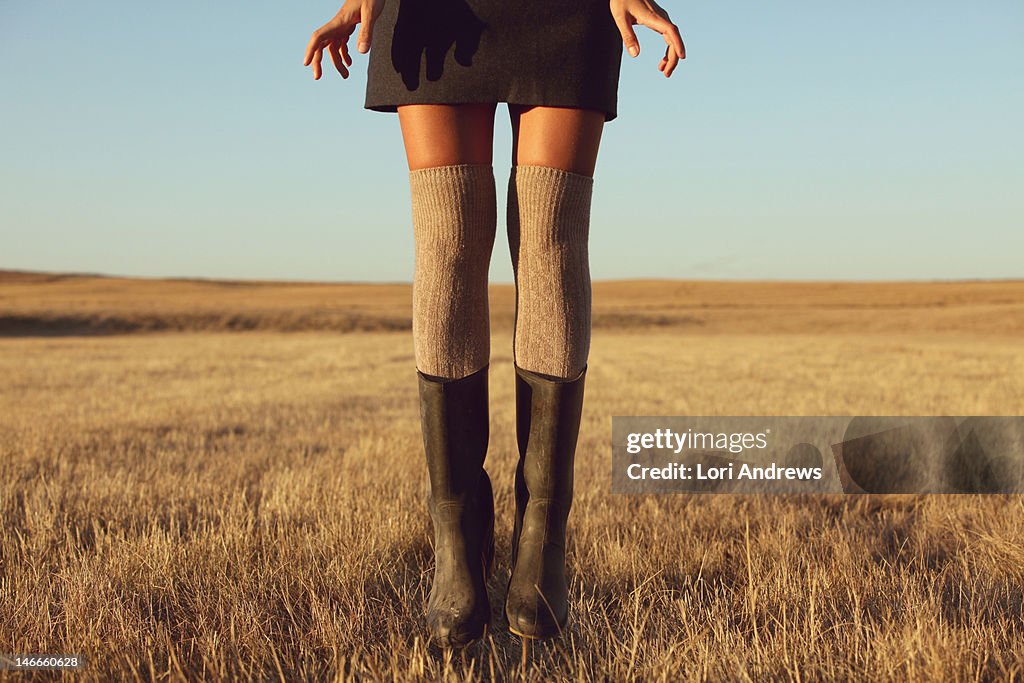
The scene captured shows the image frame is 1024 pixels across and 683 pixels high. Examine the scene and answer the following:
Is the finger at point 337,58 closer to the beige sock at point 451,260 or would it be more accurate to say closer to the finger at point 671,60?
the beige sock at point 451,260

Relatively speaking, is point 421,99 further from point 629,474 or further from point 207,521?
point 629,474

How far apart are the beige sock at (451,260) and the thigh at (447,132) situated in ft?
0.08

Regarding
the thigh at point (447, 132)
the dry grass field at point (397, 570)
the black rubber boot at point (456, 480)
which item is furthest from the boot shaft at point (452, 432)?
the thigh at point (447, 132)

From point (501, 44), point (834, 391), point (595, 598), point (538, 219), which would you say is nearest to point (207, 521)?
point (595, 598)

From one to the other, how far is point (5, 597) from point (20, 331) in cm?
3514

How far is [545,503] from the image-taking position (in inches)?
68.1

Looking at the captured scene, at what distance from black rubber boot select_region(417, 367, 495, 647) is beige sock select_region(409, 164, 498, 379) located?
5cm

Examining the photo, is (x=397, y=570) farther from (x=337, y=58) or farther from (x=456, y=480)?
(x=337, y=58)

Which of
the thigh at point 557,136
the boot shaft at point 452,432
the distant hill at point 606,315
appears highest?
the thigh at point 557,136

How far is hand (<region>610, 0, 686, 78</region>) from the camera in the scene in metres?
1.64

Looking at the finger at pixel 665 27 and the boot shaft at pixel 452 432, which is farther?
the boot shaft at pixel 452 432

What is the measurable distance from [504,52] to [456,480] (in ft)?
3.16

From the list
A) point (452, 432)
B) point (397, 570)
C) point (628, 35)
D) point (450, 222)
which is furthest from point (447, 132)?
point (397, 570)

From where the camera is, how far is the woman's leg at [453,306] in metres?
1.71
